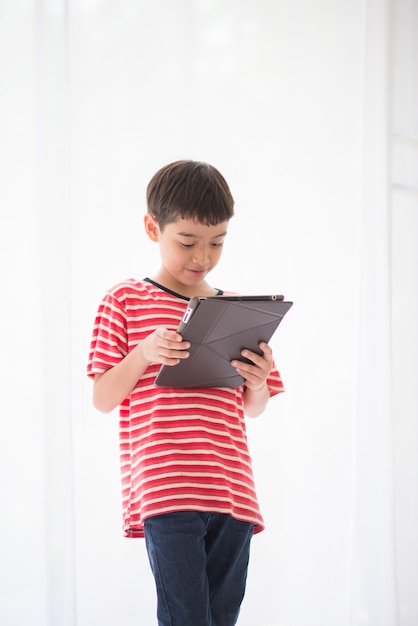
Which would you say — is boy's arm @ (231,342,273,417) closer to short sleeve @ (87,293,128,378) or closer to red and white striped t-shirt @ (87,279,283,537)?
red and white striped t-shirt @ (87,279,283,537)

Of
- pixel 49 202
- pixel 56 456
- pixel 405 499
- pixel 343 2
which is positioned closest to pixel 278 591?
pixel 405 499

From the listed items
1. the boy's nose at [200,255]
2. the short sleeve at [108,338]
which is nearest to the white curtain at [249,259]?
the short sleeve at [108,338]

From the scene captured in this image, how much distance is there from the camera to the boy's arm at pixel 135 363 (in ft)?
3.51

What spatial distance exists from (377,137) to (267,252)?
461 mm

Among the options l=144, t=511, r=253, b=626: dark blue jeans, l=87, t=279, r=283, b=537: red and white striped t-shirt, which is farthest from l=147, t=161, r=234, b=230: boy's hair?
l=144, t=511, r=253, b=626: dark blue jeans

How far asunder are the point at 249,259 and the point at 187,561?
852 millimetres

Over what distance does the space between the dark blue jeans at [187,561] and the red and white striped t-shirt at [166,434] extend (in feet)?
0.08

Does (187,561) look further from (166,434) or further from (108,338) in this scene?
(108,338)

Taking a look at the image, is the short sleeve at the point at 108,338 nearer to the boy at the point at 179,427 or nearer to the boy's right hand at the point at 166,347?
the boy at the point at 179,427

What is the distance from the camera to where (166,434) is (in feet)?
3.77

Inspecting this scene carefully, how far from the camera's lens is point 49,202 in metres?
1.42

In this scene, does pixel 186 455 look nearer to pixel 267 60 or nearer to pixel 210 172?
pixel 210 172

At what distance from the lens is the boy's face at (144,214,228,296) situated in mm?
1194

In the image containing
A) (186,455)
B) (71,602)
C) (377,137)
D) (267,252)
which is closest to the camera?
(186,455)
